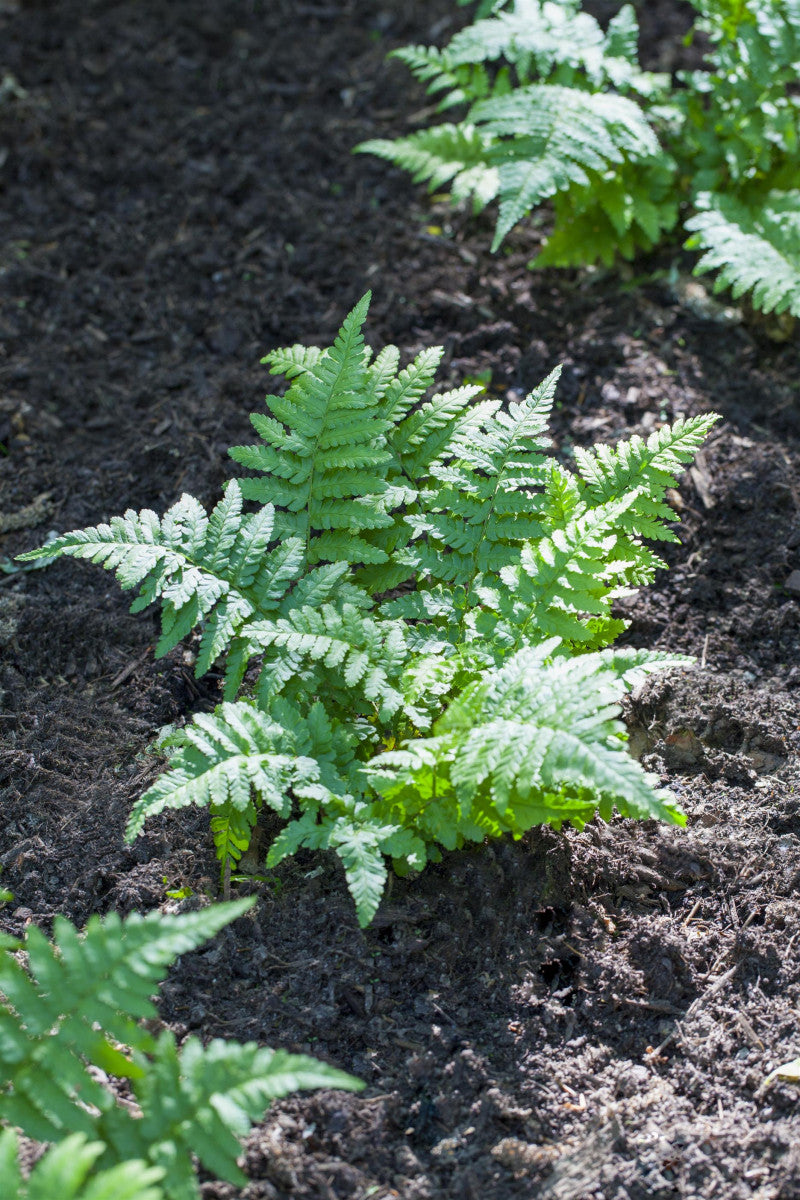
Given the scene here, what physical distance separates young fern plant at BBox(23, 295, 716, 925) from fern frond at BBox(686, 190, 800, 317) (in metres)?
1.10

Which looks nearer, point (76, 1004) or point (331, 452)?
point (76, 1004)

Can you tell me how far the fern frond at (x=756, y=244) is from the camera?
3.85m

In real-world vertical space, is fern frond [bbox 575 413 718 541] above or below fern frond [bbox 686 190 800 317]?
below

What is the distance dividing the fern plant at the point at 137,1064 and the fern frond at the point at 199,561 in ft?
2.90

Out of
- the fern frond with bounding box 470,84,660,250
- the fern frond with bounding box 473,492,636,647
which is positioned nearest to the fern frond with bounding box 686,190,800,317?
the fern frond with bounding box 470,84,660,250

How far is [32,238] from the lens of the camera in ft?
15.6

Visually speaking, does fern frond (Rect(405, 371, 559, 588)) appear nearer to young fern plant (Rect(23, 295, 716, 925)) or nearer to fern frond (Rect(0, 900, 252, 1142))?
young fern plant (Rect(23, 295, 716, 925))

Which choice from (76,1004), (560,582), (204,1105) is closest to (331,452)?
(560,582)

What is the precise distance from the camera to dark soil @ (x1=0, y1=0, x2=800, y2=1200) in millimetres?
2455

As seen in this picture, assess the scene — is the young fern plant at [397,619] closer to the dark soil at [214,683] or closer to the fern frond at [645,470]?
the fern frond at [645,470]

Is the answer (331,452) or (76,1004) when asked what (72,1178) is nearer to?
(76,1004)

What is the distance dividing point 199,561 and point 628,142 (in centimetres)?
246

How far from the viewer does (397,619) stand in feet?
9.63

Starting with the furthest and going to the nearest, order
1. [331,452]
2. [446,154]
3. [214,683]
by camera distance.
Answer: [446,154] → [214,683] → [331,452]
